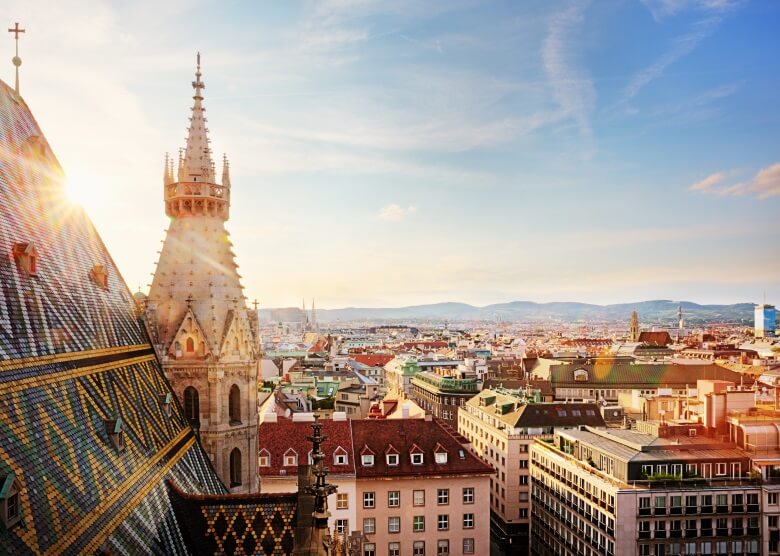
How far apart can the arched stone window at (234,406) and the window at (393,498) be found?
2773cm

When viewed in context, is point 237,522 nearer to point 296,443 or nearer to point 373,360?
point 296,443

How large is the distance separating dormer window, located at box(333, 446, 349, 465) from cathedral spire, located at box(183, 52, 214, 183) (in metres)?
32.4

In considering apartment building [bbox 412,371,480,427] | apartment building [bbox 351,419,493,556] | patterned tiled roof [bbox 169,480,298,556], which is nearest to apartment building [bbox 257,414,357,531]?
apartment building [bbox 351,419,493,556]

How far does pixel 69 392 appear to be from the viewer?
61.7 feet

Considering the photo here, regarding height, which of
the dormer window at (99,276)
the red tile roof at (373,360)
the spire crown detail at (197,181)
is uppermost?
the spire crown detail at (197,181)

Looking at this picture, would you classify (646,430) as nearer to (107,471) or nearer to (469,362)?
(107,471)

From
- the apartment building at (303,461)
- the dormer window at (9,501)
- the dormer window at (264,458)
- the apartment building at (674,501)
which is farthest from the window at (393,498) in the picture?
the dormer window at (9,501)

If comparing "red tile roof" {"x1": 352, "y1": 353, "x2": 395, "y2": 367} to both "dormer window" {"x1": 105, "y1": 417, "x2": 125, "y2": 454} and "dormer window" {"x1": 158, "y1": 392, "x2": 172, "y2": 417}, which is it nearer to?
"dormer window" {"x1": 158, "y1": 392, "x2": 172, "y2": 417}

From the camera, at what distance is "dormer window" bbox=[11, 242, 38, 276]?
18547 mm

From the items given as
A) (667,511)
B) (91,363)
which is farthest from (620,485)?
(91,363)

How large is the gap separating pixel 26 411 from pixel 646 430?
211 feet

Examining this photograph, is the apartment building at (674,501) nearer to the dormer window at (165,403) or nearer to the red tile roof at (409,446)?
the red tile roof at (409,446)

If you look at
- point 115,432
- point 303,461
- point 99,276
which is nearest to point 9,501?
point 115,432

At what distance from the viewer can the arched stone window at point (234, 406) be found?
34.3 metres
